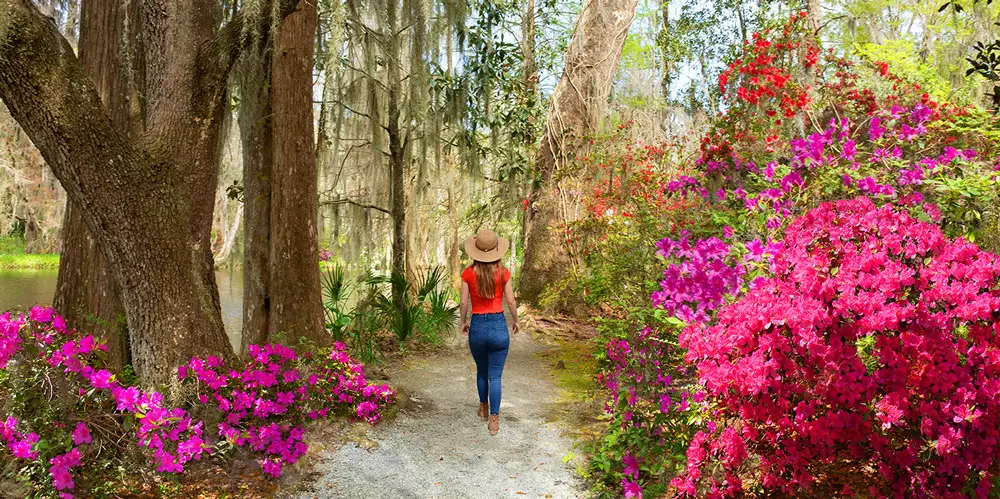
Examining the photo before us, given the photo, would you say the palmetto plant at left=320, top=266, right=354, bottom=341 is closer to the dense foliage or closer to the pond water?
the pond water

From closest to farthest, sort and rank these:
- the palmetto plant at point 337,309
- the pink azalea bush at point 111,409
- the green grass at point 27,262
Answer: the pink azalea bush at point 111,409 → the palmetto plant at point 337,309 → the green grass at point 27,262

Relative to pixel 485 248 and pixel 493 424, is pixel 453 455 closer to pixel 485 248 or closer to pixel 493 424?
pixel 493 424

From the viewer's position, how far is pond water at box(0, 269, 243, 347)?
1196cm

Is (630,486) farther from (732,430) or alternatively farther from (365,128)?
(365,128)

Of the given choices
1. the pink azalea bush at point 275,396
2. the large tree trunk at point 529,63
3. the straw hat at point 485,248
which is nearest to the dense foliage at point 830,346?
the straw hat at point 485,248

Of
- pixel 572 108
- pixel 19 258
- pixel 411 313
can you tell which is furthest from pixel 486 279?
pixel 19 258

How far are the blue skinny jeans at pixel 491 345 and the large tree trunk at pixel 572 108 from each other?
5.01m

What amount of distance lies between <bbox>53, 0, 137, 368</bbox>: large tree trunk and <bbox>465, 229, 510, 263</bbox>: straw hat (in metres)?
2.36

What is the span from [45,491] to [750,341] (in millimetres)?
3432

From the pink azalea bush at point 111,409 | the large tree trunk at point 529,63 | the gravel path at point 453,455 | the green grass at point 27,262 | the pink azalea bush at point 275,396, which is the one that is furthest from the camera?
the green grass at point 27,262

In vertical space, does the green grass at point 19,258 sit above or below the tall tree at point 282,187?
below

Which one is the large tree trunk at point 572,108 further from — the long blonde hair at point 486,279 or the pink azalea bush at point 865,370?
the pink azalea bush at point 865,370

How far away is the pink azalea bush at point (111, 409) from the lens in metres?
3.39

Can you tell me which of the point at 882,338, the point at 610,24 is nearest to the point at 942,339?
the point at 882,338
